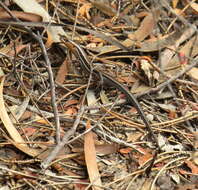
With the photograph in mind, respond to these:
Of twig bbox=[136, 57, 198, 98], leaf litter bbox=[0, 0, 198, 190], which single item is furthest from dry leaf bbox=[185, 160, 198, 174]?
twig bbox=[136, 57, 198, 98]

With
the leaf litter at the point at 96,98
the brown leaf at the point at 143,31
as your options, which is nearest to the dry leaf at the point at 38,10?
the leaf litter at the point at 96,98

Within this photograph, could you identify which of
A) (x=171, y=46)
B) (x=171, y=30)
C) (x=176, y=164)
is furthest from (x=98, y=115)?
(x=171, y=30)

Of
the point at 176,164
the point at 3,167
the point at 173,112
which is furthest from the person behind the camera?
the point at 173,112

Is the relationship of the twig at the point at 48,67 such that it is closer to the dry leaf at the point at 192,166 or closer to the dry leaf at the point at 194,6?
the dry leaf at the point at 192,166

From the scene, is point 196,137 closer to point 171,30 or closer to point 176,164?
point 176,164

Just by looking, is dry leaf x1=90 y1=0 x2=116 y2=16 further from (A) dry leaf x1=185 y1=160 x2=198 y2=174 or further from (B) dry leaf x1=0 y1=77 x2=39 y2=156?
(A) dry leaf x1=185 y1=160 x2=198 y2=174

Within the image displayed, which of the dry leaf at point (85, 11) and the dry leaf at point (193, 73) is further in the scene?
the dry leaf at point (85, 11)

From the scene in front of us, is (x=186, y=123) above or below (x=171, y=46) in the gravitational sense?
below

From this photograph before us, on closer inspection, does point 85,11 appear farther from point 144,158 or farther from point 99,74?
point 144,158
